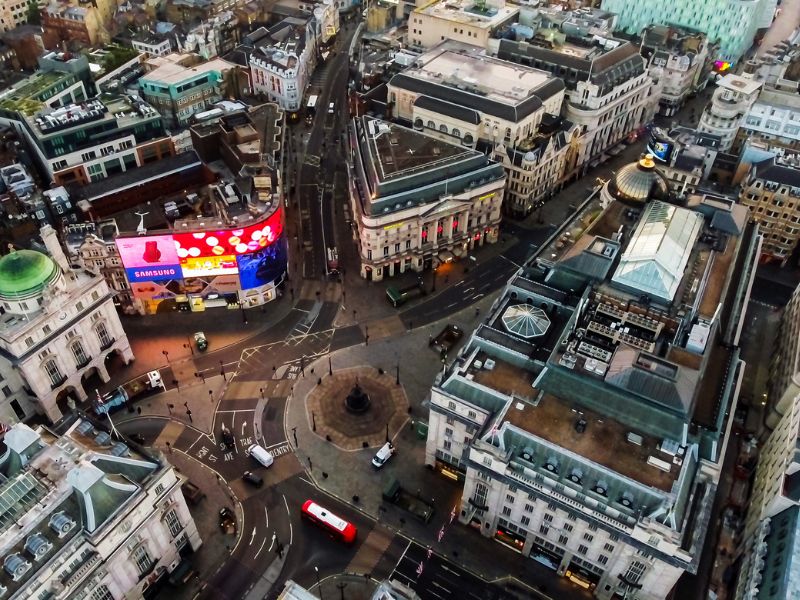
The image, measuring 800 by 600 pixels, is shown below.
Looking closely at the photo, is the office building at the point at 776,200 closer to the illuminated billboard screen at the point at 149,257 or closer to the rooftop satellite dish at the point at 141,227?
the illuminated billboard screen at the point at 149,257

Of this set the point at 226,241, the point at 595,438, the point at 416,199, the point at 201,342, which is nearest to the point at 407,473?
the point at 595,438

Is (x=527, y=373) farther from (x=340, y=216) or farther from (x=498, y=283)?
(x=340, y=216)

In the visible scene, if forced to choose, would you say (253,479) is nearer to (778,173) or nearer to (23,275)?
(23,275)

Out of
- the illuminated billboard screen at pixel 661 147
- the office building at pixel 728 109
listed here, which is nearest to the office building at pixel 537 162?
the illuminated billboard screen at pixel 661 147

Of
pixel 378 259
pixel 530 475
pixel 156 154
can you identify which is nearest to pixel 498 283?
pixel 378 259

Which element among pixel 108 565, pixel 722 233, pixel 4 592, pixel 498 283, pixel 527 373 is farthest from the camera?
pixel 498 283

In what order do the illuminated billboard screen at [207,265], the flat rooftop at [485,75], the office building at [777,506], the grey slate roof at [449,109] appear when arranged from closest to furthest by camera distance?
the office building at [777,506] < the illuminated billboard screen at [207,265] < the grey slate roof at [449,109] < the flat rooftop at [485,75]
